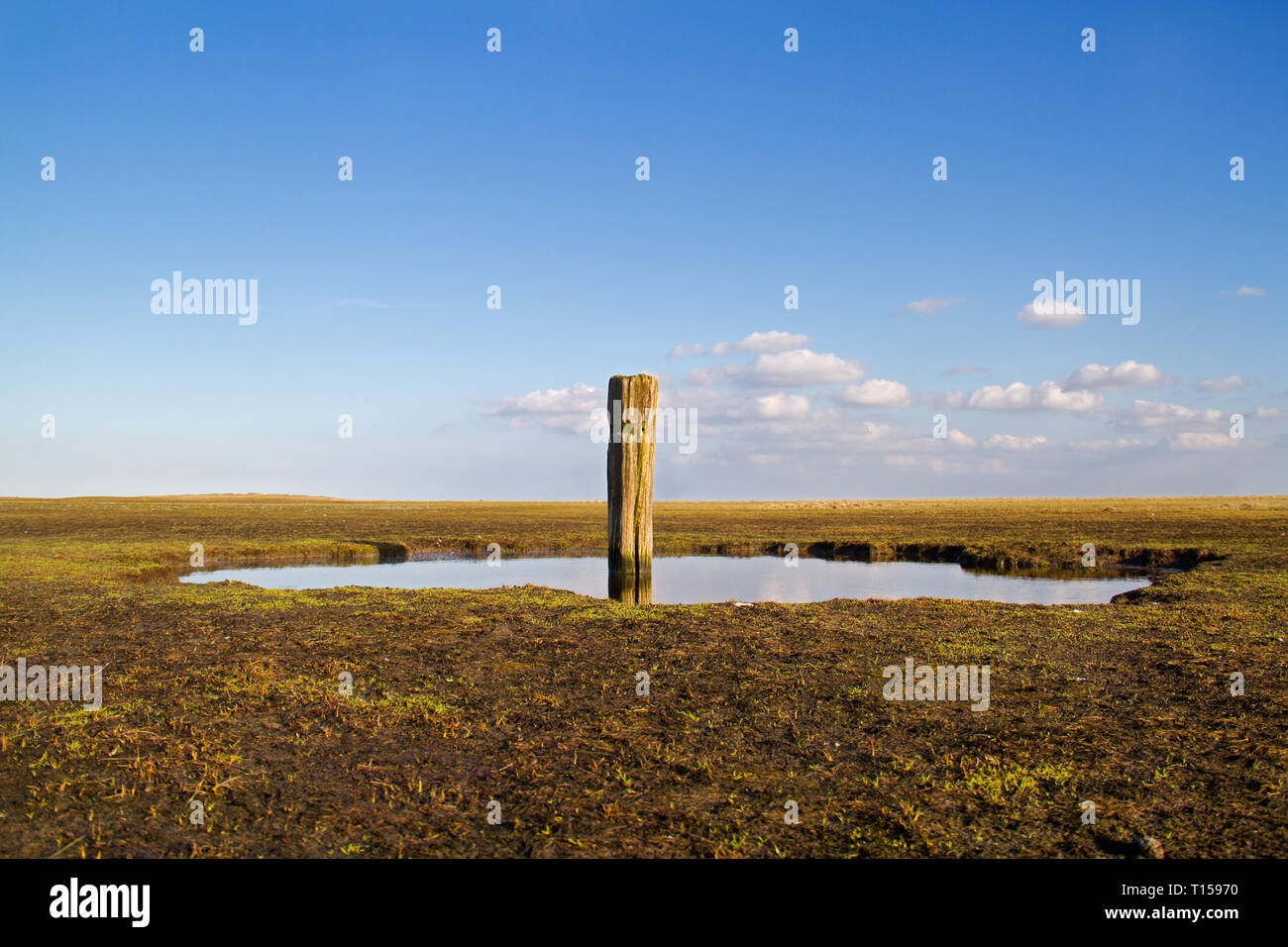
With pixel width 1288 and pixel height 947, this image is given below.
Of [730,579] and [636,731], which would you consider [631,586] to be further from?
[636,731]

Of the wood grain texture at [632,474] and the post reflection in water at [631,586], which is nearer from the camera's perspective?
the post reflection in water at [631,586]

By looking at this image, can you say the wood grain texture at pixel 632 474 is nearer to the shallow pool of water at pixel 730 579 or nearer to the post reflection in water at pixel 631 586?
the post reflection in water at pixel 631 586

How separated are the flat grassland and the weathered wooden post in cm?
466

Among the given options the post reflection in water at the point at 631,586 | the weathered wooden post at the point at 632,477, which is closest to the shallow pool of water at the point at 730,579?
the post reflection in water at the point at 631,586

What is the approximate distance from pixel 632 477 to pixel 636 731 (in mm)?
11553

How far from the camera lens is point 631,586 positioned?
1784cm

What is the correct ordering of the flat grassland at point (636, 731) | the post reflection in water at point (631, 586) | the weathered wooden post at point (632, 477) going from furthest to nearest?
the weathered wooden post at point (632, 477), the post reflection in water at point (631, 586), the flat grassland at point (636, 731)

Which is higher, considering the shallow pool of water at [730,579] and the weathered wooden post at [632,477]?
the weathered wooden post at [632,477]

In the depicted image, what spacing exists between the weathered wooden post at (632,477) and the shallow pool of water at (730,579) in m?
0.79

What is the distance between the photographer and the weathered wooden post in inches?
723

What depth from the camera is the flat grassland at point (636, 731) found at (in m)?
5.03

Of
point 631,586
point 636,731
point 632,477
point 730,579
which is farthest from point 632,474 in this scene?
point 636,731
